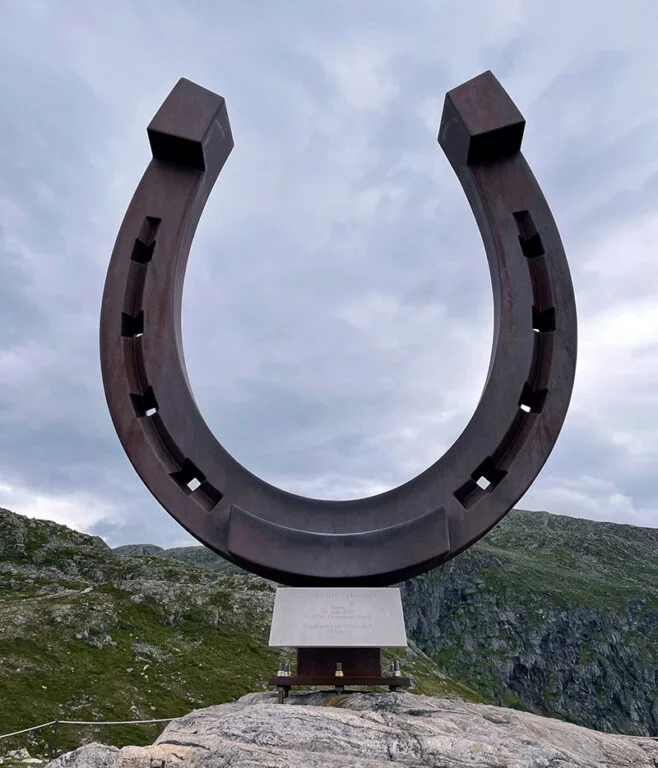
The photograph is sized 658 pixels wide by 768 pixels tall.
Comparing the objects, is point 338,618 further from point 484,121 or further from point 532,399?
point 484,121

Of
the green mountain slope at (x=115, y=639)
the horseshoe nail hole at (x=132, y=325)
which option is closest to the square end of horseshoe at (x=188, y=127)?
the horseshoe nail hole at (x=132, y=325)

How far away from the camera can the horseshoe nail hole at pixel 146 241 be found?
1590cm

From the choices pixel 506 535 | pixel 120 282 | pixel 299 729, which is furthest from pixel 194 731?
pixel 506 535

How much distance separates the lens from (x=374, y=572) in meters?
14.0

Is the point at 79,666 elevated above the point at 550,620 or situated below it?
below

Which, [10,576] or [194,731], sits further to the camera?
[10,576]

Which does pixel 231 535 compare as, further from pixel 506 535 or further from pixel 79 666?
pixel 506 535

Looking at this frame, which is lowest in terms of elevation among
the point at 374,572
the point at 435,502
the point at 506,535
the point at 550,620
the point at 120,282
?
the point at 374,572

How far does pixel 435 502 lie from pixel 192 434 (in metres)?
5.47

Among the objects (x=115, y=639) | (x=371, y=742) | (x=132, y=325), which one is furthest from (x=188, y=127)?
(x=115, y=639)

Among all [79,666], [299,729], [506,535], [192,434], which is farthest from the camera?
[506,535]

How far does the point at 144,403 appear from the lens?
1529 centimetres

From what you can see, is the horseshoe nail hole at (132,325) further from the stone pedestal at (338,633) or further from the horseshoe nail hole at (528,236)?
the horseshoe nail hole at (528,236)

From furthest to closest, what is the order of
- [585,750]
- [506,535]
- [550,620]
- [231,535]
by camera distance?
1. [506,535]
2. [550,620]
3. [231,535]
4. [585,750]
